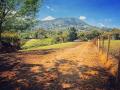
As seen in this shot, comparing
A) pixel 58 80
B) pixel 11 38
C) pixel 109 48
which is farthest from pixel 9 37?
pixel 58 80

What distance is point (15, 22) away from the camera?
2406 centimetres

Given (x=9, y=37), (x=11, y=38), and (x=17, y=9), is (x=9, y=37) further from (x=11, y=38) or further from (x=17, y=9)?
(x=17, y=9)

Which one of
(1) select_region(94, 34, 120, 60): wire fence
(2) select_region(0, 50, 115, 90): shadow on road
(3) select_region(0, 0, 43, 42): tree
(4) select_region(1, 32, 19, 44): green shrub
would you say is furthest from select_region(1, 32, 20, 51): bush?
(2) select_region(0, 50, 115, 90): shadow on road

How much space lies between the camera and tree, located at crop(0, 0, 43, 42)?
2255cm

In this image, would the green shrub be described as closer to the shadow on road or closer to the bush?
the bush

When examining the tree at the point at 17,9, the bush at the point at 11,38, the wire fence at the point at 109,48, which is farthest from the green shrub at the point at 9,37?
the wire fence at the point at 109,48

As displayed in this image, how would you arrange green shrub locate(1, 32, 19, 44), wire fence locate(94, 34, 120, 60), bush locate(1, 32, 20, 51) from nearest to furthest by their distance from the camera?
1. wire fence locate(94, 34, 120, 60)
2. bush locate(1, 32, 20, 51)
3. green shrub locate(1, 32, 19, 44)

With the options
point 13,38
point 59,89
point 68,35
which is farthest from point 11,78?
point 68,35

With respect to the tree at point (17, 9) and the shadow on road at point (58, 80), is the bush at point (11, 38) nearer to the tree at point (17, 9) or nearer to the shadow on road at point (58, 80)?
the tree at point (17, 9)

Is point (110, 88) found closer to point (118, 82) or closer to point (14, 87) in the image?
point (118, 82)

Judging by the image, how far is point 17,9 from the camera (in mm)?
23703

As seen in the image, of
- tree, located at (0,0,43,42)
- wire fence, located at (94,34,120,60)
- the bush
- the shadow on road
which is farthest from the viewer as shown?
the bush

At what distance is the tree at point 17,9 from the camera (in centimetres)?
2255

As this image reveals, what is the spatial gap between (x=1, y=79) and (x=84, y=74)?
11.8 ft
